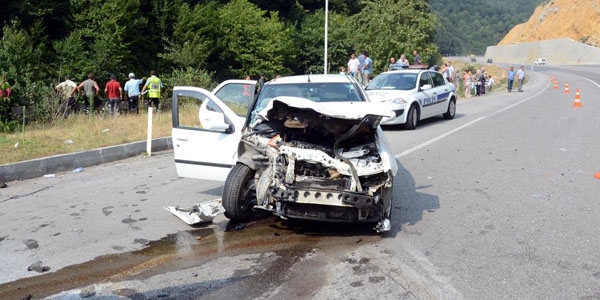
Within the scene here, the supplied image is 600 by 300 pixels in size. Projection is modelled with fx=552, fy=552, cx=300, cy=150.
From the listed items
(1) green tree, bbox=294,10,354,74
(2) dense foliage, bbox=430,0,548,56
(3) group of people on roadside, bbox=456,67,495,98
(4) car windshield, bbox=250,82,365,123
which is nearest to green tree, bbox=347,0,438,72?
(1) green tree, bbox=294,10,354,74

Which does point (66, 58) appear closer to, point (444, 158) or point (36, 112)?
point (36, 112)

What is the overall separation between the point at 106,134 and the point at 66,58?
11.3 meters

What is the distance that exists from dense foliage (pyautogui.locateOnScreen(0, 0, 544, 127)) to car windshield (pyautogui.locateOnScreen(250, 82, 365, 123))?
9889mm

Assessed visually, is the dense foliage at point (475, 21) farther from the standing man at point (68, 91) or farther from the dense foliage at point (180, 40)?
the standing man at point (68, 91)

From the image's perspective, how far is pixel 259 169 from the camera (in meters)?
6.25

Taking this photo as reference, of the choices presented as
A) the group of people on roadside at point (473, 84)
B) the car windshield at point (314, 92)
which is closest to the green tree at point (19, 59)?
the car windshield at point (314, 92)

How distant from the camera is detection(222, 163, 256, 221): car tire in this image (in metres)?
6.16

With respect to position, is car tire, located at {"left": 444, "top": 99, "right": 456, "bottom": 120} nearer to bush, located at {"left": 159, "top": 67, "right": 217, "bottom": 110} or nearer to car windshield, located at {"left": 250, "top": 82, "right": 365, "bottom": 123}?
bush, located at {"left": 159, "top": 67, "right": 217, "bottom": 110}

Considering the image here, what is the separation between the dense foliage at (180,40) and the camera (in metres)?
21.2

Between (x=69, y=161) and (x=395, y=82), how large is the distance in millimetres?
9340

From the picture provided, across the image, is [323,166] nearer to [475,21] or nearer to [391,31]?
[391,31]

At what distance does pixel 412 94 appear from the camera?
1541 centimetres

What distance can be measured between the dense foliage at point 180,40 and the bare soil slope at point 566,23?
183ft

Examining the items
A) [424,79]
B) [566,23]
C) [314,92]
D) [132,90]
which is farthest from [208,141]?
[566,23]
